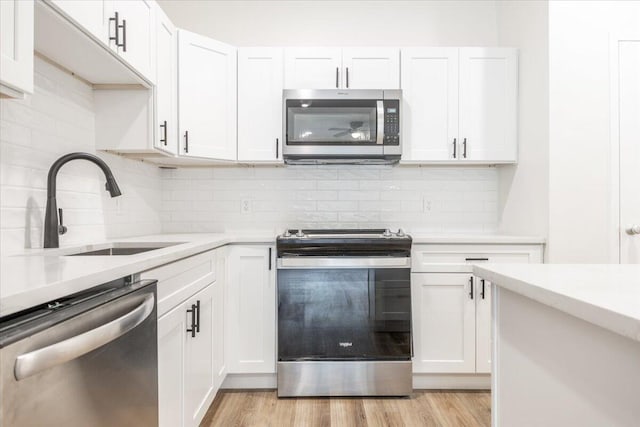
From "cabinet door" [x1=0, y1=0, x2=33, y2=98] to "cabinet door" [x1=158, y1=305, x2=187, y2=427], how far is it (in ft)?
2.65

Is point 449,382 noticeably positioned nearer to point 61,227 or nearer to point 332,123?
point 332,123

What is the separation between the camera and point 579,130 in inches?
88.8

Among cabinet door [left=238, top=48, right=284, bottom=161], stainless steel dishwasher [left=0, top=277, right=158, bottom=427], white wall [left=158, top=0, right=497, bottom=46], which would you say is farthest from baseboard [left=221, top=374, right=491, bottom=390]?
white wall [left=158, top=0, right=497, bottom=46]

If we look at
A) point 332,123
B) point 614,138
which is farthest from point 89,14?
point 614,138

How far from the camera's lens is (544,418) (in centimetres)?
80

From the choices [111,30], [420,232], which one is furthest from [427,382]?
[111,30]

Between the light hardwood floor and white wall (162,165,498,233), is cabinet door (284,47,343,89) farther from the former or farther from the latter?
the light hardwood floor

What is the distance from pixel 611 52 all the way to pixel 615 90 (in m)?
0.22

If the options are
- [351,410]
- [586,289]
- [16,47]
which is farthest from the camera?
[351,410]

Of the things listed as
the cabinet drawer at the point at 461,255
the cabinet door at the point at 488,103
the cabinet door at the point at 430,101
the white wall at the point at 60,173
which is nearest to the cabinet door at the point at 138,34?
the white wall at the point at 60,173

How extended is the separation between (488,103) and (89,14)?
7.53 ft

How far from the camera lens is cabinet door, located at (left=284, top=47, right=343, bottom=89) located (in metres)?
2.54

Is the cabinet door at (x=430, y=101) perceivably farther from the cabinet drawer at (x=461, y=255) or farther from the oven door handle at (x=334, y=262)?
the oven door handle at (x=334, y=262)

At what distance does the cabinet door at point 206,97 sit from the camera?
231 centimetres
